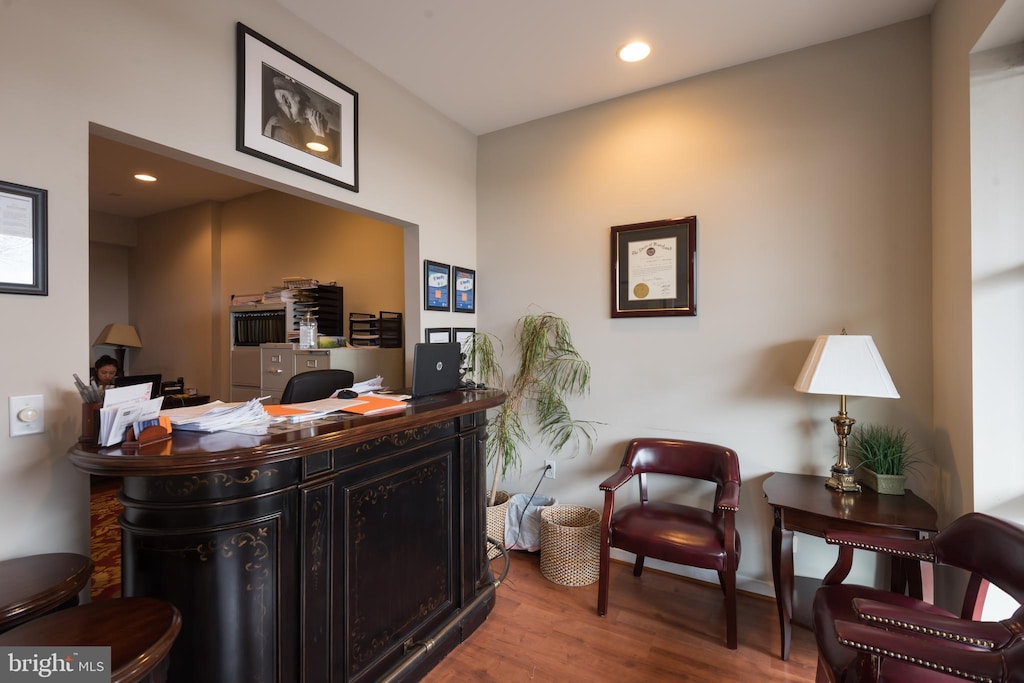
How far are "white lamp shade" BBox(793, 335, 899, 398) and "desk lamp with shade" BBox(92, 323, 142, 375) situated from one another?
6529 mm

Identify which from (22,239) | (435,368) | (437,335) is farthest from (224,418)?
(437,335)

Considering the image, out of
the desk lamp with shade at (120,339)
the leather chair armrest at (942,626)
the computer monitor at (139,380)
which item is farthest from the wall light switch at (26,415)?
the desk lamp with shade at (120,339)

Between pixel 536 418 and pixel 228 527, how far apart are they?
2.15 m

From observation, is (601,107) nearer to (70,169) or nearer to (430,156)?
(430,156)

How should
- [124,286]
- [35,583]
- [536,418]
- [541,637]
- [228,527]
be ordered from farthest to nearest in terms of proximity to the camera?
[124,286]
[536,418]
[541,637]
[228,527]
[35,583]

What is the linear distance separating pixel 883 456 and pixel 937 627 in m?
1.15

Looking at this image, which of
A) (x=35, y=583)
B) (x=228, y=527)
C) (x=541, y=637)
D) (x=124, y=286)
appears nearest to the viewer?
(x=35, y=583)

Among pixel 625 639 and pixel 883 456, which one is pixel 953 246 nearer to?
pixel 883 456

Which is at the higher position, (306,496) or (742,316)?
(742,316)

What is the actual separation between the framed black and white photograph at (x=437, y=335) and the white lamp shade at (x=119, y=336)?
4376 mm

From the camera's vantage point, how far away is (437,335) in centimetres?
305

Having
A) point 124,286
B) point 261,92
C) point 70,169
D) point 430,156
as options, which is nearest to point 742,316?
point 430,156

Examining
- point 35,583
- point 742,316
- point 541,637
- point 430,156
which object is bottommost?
point 541,637

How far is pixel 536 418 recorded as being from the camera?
3176 mm
